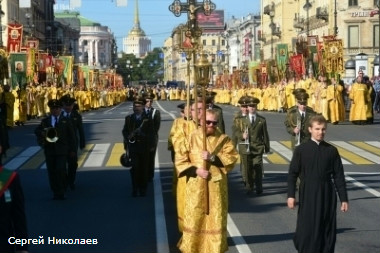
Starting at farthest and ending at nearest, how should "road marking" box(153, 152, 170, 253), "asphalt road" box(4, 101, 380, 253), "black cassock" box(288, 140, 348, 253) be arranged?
"asphalt road" box(4, 101, 380, 253) → "road marking" box(153, 152, 170, 253) → "black cassock" box(288, 140, 348, 253)

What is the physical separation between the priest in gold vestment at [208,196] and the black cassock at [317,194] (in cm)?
86

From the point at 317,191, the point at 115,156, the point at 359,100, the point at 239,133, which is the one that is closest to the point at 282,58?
the point at 359,100

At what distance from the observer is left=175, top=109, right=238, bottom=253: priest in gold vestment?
921cm

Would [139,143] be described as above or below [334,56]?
below

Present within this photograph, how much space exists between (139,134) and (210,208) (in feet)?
20.6

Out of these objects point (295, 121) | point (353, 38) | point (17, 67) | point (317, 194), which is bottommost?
point (317, 194)

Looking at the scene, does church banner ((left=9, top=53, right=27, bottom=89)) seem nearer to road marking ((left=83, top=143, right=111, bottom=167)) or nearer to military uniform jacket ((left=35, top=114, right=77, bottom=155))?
road marking ((left=83, top=143, right=111, bottom=167))

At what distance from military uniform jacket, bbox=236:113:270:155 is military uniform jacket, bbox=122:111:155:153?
53.6 inches

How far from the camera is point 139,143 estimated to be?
50.7 feet

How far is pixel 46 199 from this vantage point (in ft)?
48.6

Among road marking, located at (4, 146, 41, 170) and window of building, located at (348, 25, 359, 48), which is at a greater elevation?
window of building, located at (348, 25, 359, 48)

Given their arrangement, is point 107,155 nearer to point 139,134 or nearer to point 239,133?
point 139,134

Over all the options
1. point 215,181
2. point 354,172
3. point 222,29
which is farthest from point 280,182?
point 222,29

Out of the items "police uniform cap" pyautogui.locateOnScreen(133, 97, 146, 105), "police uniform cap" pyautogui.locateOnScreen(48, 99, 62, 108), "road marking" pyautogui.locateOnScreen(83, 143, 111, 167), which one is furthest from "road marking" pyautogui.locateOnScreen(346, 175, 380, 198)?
"road marking" pyautogui.locateOnScreen(83, 143, 111, 167)
